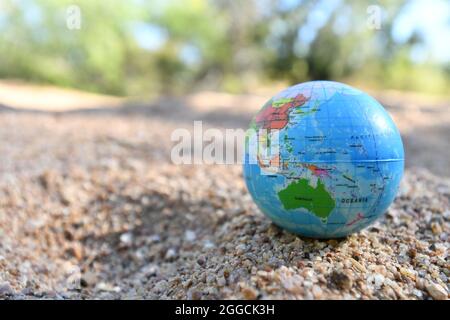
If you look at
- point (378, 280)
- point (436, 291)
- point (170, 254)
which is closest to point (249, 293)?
point (378, 280)

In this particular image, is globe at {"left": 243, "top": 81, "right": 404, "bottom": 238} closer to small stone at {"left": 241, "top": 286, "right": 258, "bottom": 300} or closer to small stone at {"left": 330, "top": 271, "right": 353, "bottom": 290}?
small stone at {"left": 330, "top": 271, "right": 353, "bottom": 290}

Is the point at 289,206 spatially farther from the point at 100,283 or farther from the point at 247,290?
the point at 100,283

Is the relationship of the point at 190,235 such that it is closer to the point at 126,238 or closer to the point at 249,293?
the point at 126,238

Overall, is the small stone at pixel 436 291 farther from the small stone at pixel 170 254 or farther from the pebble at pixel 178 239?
the small stone at pixel 170 254

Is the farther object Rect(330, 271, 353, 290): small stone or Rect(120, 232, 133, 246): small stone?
Rect(120, 232, 133, 246): small stone

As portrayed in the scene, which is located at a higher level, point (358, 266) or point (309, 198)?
point (309, 198)

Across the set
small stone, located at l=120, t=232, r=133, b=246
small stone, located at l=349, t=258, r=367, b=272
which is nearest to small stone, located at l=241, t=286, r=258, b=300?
small stone, located at l=349, t=258, r=367, b=272

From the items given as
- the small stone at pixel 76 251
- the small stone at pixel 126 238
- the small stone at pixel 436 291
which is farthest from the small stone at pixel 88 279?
the small stone at pixel 436 291

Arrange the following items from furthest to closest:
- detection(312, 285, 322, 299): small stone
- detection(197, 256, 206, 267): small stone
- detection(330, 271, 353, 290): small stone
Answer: detection(197, 256, 206, 267): small stone
detection(330, 271, 353, 290): small stone
detection(312, 285, 322, 299): small stone
